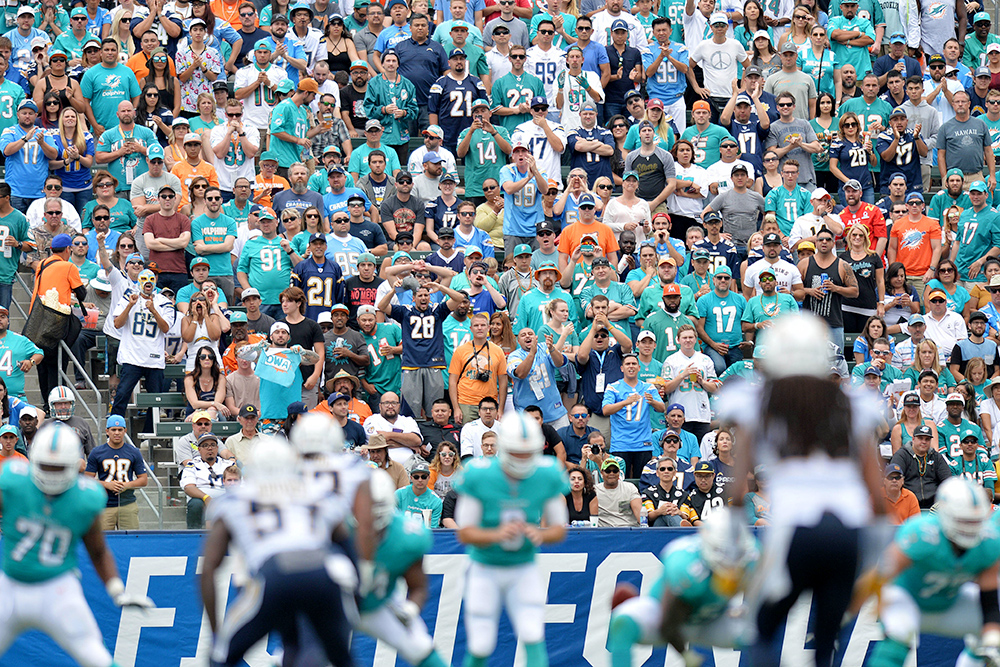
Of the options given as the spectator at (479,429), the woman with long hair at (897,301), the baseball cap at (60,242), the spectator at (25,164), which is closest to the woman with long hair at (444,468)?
the spectator at (479,429)

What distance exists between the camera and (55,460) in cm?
882

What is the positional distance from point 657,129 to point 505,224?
8.82ft

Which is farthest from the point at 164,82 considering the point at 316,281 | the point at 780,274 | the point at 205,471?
the point at 780,274

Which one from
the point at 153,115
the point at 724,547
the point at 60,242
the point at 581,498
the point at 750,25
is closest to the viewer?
the point at 724,547

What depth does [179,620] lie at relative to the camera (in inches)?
450

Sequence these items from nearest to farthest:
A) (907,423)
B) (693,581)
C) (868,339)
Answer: (693,581)
(907,423)
(868,339)

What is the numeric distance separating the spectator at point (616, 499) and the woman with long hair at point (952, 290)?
5.13 m

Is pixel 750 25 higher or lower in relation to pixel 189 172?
higher

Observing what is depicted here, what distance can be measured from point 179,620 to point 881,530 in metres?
6.00

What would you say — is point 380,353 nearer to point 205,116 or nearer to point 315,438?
point 205,116

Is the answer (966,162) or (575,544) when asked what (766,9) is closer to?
(966,162)

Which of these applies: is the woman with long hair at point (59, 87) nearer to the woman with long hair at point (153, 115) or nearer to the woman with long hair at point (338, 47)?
the woman with long hair at point (153, 115)

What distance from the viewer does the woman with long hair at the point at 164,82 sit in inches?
729

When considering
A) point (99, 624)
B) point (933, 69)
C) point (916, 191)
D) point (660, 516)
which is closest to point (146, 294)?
point (99, 624)
